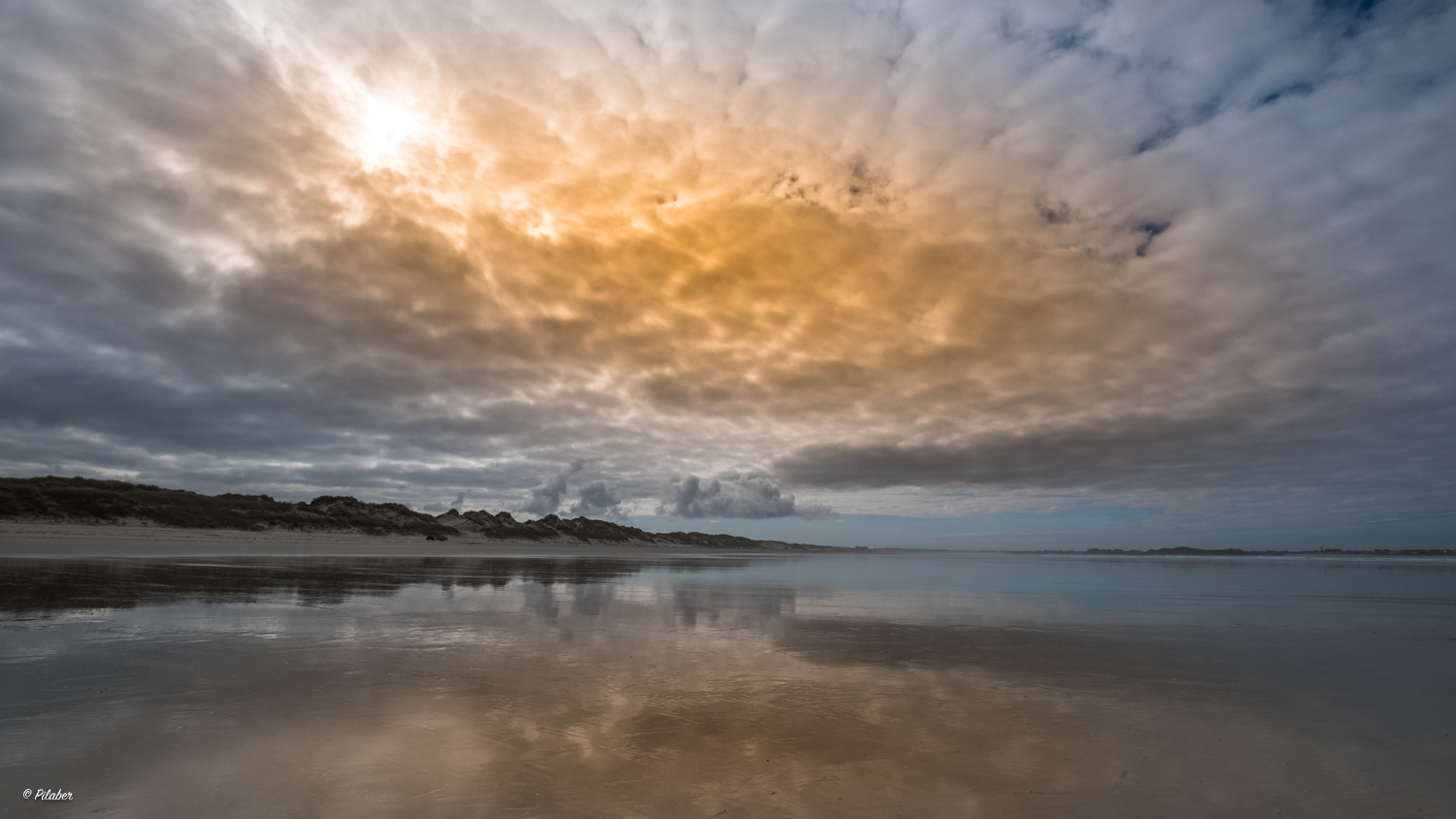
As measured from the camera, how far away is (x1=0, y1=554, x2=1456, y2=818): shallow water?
580cm

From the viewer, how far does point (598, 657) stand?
12.0m

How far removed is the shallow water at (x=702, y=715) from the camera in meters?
5.80

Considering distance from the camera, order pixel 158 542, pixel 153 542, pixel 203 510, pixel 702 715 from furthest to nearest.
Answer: pixel 203 510
pixel 158 542
pixel 153 542
pixel 702 715

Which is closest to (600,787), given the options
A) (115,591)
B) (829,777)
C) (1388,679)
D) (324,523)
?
(829,777)

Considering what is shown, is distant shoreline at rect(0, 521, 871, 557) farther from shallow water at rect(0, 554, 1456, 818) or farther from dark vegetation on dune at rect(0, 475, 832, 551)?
shallow water at rect(0, 554, 1456, 818)

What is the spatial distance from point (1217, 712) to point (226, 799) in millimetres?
11839

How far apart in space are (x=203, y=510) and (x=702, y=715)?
105 metres

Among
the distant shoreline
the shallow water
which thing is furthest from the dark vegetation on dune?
the shallow water

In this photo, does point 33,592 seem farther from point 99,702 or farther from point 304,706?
point 304,706

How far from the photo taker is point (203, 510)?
280ft

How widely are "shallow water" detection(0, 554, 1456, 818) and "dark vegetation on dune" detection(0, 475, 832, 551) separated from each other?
77174mm

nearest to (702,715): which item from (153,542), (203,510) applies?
(153,542)

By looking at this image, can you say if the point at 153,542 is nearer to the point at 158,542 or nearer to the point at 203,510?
the point at 158,542

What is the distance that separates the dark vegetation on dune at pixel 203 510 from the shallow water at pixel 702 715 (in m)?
77.2
